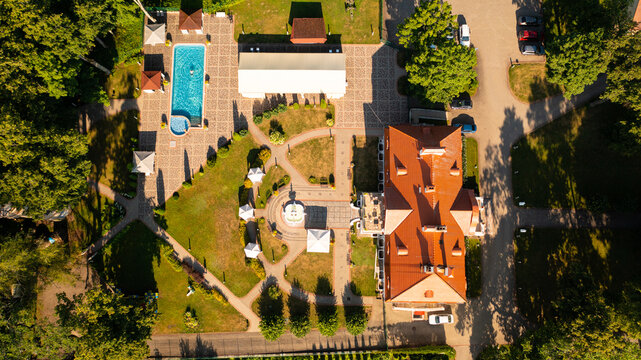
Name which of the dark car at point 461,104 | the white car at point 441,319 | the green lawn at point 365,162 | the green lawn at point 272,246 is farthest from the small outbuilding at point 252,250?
the dark car at point 461,104

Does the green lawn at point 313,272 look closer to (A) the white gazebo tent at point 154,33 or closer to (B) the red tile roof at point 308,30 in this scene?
(B) the red tile roof at point 308,30

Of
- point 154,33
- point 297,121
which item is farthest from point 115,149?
point 297,121

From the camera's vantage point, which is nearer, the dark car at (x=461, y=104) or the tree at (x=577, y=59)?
the tree at (x=577, y=59)

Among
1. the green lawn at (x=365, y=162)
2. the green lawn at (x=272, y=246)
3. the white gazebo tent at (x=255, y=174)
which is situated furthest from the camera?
the green lawn at (x=365, y=162)

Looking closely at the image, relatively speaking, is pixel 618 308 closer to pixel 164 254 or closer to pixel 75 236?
pixel 164 254

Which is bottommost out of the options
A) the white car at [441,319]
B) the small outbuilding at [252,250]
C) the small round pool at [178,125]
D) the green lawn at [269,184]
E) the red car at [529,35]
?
the white car at [441,319]

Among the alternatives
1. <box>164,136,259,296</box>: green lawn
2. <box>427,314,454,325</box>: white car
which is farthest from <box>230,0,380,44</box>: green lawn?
<box>427,314,454,325</box>: white car

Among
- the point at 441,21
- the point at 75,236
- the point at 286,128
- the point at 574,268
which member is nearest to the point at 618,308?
the point at 574,268
